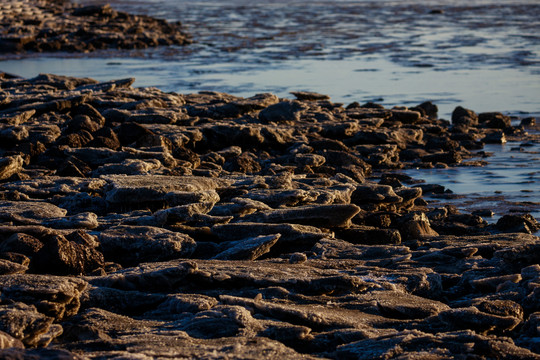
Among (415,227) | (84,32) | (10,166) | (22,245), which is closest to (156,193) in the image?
(22,245)

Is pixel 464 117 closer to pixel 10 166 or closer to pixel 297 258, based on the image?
pixel 10 166

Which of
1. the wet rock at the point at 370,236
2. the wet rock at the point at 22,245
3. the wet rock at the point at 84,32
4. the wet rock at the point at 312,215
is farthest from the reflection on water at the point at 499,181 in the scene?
the wet rock at the point at 84,32

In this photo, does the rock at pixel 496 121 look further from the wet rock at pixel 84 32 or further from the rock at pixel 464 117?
the wet rock at pixel 84 32

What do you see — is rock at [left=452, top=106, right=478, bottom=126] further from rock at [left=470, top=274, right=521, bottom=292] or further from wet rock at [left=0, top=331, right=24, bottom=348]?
wet rock at [left=0, top=331, right=24, bottom=348]

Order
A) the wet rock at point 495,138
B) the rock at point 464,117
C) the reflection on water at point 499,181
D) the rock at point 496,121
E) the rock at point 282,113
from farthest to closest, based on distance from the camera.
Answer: the rock at point 464,117 → the rock at point 496,121 → the wet rock at point 495,138 → the rock at point 282,113 → the reflection on water at point 499,181

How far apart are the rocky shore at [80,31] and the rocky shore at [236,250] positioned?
60.9 ft

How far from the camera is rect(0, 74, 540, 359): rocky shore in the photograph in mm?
4508

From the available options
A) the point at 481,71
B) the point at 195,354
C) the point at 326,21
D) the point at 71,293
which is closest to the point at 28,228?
the point at 71,293

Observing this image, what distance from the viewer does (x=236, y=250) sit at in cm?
613

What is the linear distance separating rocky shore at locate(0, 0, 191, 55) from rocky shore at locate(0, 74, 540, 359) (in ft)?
60.9

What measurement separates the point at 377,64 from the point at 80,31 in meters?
14.1

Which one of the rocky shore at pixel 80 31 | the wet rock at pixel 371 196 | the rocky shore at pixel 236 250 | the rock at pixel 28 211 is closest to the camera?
the rocky shore at pixel 236 250

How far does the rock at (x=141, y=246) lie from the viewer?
6121mm

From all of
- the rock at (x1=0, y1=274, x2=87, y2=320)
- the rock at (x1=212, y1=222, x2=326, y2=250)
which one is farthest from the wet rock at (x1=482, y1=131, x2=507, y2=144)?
the rock at (x1=0, y1=274, x2=87, y2=320)
